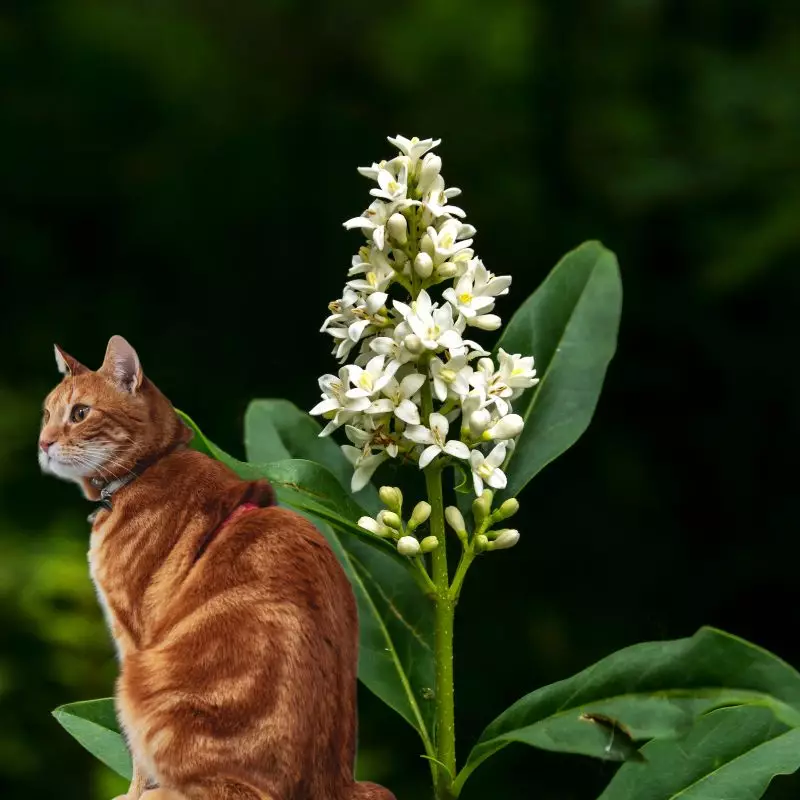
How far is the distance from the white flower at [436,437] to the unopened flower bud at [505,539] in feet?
0.28

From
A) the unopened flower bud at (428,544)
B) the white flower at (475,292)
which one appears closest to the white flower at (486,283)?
the white flower at (475,292)

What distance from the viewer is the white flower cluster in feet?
2.95

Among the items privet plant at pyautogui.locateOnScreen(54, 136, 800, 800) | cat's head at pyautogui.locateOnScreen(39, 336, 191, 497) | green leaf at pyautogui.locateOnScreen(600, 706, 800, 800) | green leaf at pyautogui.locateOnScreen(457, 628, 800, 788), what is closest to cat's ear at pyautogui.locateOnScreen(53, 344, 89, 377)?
cat's head at pyautogui.locateOnScreen(39, 336, 191, 497)

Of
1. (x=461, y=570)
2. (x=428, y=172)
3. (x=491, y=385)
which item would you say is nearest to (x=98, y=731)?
(x=461, y=570)

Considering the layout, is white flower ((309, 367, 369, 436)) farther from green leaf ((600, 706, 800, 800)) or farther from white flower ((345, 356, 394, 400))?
green leaf ((600, 706, 800, 800))

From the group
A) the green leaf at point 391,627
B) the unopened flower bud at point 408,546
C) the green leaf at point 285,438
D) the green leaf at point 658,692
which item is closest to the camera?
the green leaf at point 658,692

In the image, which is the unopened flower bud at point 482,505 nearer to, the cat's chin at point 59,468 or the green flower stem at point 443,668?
the green flower stem at point 443,668

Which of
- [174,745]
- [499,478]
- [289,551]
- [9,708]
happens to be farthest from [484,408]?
[9,708]

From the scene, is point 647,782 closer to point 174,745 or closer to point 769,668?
point 769,668

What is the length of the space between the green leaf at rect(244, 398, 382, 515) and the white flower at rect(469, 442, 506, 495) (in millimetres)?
253

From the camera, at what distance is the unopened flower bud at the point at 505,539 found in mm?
948

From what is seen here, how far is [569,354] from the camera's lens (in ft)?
3.81

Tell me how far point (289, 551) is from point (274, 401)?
39 cm

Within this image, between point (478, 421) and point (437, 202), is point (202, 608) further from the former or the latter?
point (437, 202)
